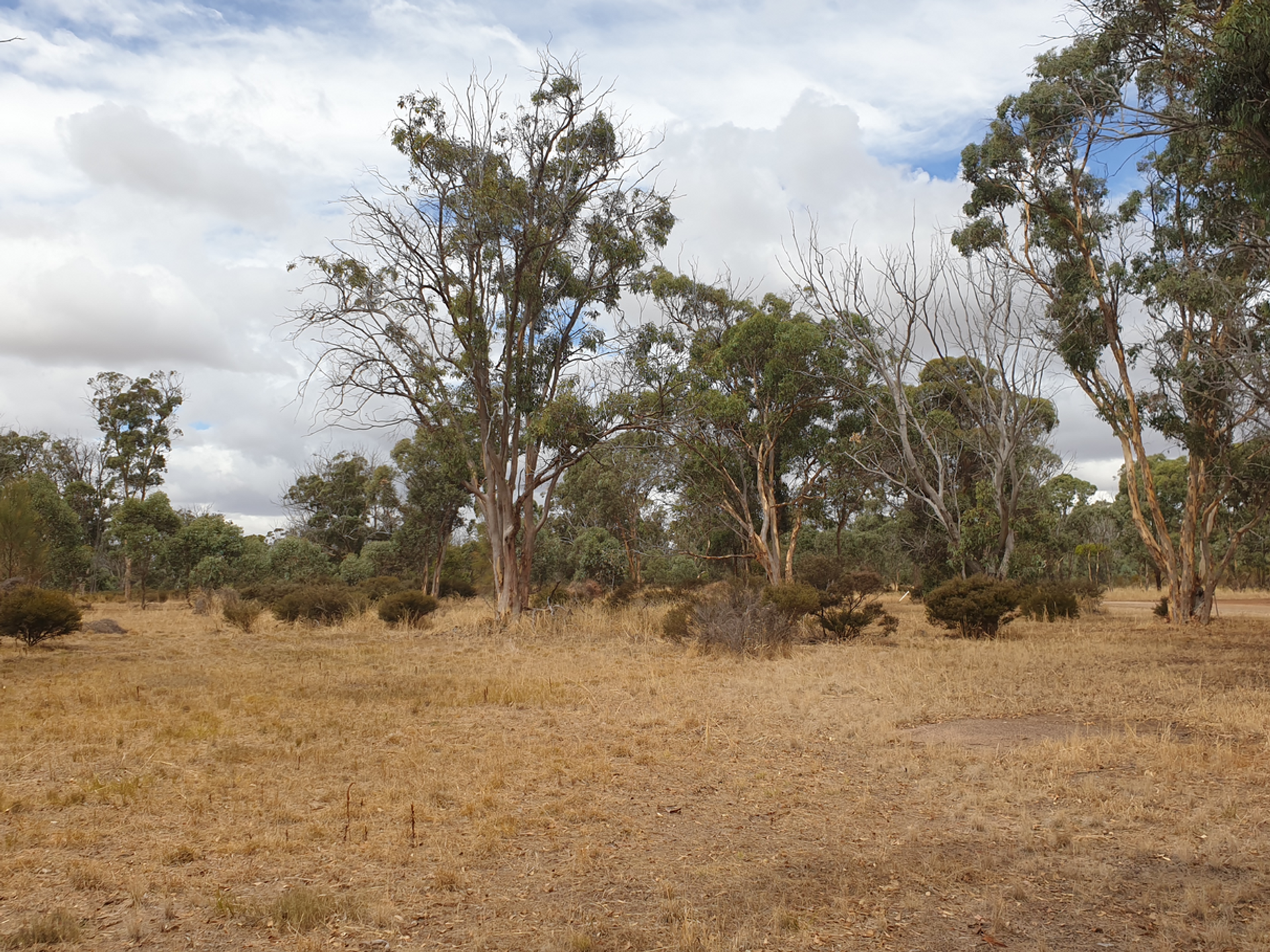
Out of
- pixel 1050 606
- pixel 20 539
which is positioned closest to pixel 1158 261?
pixel 1050 606

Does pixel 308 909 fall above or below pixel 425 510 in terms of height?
below

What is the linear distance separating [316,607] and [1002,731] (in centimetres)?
1762

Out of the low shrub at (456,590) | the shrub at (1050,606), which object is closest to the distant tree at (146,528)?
the low shrub at (456,590)

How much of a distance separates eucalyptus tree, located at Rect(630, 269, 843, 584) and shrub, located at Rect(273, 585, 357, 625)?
9.44 m

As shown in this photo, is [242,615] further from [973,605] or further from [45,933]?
[45,933]

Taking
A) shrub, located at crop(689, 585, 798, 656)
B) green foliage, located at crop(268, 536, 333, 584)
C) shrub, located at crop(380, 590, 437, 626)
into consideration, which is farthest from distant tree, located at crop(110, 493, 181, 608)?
shrub, located at crop(689, 585, 798, 656)

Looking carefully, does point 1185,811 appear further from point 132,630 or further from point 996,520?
point 132,630

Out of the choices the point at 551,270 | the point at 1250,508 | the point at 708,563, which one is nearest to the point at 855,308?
the point at 551,270

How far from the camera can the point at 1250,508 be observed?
71.1 ft

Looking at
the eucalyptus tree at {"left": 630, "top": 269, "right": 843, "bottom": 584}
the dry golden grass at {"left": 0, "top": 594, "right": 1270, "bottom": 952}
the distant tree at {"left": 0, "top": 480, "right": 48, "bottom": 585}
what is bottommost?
the dry golden grass at {"left": 0, "top": 594, "right": 1270, "bottom": 952}

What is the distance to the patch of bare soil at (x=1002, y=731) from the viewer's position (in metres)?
7.49

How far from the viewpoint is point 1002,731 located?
7.96 metres

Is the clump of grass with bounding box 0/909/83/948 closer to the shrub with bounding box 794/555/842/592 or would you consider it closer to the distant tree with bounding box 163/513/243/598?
the shrub with bounding box 794/555/842/592

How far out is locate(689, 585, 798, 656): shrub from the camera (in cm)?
1395
